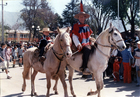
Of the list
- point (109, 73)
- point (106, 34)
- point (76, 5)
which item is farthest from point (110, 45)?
point (76, 5)

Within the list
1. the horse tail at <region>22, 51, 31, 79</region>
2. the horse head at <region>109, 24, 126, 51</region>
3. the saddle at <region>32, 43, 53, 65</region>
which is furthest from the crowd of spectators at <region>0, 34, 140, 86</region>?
the saddle at <region>32, 43, 53, 65</region>

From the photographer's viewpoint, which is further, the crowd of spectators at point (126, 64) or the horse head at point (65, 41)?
the crowd of spectators at point (126, 64)

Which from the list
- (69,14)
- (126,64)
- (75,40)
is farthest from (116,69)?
(69,14)

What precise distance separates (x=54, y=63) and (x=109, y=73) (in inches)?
204

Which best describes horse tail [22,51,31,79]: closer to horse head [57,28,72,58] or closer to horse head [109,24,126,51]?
horse head [57,28,72,58]

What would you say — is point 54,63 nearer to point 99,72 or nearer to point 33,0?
point 99,72

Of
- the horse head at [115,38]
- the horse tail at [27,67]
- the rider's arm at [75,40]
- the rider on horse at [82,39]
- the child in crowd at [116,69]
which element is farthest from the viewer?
the child in crowd at [116,69]

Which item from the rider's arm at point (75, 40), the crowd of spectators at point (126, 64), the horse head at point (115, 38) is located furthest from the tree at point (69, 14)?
the horse head at point (115, 38)

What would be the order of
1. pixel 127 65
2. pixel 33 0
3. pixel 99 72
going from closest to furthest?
pixel 99 72, pixel 127 65, pixel 33 0

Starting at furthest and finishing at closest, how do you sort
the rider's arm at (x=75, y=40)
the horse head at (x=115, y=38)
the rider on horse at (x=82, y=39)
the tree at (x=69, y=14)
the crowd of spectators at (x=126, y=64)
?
the tree at (x=69, y=14) < the crowd of spectators at (x=126, y=64) < the rider's arm at (x=75, y=40) < the rider on horse at (x=82, y=39) < the horse head at (x=115, y=38)

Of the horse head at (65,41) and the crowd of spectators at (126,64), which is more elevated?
the horse head at (65,41)

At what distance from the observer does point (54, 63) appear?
512cm

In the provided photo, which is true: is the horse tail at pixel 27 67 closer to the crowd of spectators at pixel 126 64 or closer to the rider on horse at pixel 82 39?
the rider on horse at pixel 82 39

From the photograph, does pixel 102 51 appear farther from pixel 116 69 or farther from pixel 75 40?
pixel 116 69
